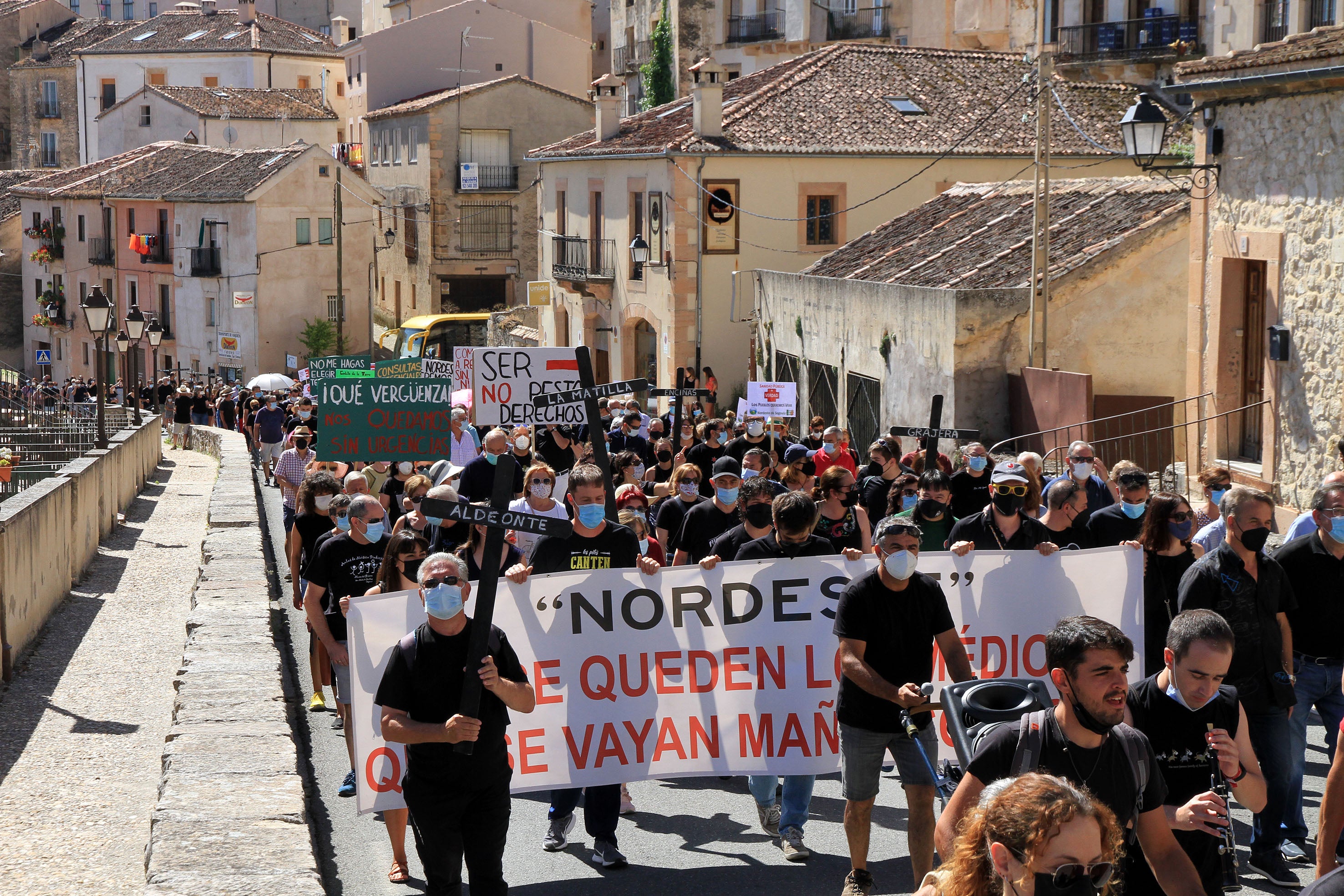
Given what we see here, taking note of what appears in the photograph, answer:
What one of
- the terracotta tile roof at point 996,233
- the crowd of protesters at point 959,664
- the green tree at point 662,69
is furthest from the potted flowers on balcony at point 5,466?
the green tree at point 662,69

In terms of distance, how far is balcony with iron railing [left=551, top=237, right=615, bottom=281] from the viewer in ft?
128

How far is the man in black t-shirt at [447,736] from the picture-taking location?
235 inches

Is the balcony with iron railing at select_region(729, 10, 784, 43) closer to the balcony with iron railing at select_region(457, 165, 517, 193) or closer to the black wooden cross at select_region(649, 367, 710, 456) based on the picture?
the balcony with iron railing at select_region(457, 165, 517, 193)

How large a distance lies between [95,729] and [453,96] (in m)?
46.1

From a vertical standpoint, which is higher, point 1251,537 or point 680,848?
point 1251,537

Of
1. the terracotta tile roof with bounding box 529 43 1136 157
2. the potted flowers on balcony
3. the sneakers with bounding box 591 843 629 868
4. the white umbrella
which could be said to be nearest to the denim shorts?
the sneakers with bounding box 591 843 629 868

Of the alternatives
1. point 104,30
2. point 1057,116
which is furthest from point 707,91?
point 104,30

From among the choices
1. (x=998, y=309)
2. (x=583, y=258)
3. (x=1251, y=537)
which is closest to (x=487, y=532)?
(x=1251, y=537)

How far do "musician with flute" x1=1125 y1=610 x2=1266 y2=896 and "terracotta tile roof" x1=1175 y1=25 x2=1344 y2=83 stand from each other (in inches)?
424

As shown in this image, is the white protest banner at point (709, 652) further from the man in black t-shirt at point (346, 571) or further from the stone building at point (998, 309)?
the stone building at point (998, 309)

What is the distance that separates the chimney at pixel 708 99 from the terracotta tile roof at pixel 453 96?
21.7 m

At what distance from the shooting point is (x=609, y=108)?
1529 inches

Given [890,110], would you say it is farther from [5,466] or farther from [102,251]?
[102,251]

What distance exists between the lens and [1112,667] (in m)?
4.59
